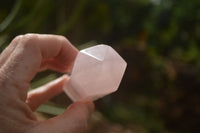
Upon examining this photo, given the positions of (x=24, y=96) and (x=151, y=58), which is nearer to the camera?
(x=24, y=96)

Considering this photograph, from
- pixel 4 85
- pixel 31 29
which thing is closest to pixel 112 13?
pixel 31 29

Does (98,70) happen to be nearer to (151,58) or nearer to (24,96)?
(24,96)

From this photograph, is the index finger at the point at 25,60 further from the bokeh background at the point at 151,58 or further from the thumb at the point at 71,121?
the bokeh background at the point at 151,58

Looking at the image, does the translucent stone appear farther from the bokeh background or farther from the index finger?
the bokeh background

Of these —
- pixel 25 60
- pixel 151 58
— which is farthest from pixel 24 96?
pixel 151 58

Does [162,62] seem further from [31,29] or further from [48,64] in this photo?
[48,64]

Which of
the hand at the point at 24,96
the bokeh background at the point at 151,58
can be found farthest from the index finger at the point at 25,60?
the bokeh background at the point at 151,58
